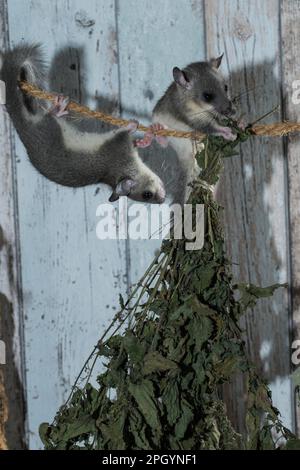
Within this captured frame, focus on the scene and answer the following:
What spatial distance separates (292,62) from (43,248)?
61cm

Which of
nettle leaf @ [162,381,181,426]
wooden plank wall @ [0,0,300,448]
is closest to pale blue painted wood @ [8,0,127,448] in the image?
wooden plank wall @ [0,0,300,448]

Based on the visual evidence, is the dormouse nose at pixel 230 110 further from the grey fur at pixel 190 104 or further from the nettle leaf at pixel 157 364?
the nettle leaf at pixel 157 364

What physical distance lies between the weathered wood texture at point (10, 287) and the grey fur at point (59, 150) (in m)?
0.11

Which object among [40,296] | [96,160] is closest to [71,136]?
[96,160]

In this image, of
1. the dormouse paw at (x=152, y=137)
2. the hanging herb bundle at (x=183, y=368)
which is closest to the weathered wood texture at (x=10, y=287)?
the dormouse paw at (x=152, y=137)

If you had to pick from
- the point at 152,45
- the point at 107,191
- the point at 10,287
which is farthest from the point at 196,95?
the point at 10,287

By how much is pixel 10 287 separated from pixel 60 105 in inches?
19.1

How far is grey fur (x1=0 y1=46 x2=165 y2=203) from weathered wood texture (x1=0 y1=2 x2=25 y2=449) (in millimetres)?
111

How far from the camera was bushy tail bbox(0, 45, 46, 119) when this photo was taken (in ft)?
4.29

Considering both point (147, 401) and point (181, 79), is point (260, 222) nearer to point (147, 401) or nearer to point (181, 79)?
point (181, 79)

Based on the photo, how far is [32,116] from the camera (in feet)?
4.50

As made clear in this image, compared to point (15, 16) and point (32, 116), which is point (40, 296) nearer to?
point (32, 116)

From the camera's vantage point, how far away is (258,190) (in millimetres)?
1525

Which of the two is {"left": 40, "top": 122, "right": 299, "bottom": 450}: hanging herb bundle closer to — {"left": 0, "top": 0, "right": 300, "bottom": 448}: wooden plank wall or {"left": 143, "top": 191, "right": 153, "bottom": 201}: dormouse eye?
{"left": 143, "top": 191, "right": 153, "bottom": 201}: dormouse eye
